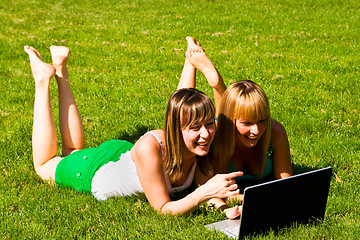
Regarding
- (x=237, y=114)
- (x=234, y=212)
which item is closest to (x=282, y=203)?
(x=234, y=212)

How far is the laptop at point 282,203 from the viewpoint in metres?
3.72

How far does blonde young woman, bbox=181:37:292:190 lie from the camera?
15.0 ft

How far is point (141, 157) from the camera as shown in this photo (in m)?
4.39

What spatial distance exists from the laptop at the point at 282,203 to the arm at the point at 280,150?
82 centimetres

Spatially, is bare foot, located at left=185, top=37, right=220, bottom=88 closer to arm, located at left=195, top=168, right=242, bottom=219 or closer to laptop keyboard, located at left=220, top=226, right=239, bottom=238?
arm, located at left=195, top=168, right=242, bottom=219

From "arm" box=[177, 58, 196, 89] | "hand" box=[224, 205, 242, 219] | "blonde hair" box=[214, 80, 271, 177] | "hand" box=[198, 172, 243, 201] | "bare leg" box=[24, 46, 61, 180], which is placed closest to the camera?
"hand" box=[198, 172, 243, 201]

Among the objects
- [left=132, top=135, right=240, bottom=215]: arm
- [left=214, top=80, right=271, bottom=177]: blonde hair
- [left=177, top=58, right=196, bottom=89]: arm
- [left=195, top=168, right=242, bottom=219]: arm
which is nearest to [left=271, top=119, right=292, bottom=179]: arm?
[left=214, top=80, right=271, bottom=177]: blonde hair

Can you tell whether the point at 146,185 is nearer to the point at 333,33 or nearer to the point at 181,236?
the point at 181,236

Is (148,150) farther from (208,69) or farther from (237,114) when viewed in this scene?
(208,69)

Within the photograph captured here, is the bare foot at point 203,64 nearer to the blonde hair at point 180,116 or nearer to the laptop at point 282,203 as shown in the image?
the blonde hair at point 180,116

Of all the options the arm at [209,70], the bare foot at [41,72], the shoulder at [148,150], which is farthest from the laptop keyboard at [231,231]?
the bare foot at [41,72]

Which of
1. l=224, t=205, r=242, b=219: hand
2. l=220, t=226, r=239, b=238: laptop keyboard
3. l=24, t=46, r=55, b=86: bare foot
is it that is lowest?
l=220, t=226, r=239, b=238: laptop keyboard

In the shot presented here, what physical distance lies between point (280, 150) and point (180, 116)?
1.30 m

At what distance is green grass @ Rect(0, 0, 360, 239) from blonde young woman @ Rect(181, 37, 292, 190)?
2.13ft
